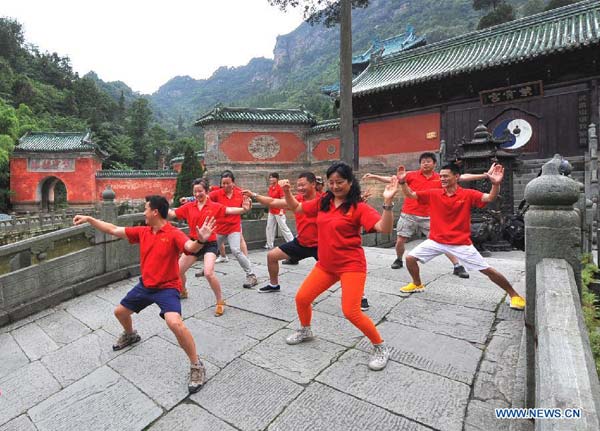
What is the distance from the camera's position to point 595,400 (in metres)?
0.97

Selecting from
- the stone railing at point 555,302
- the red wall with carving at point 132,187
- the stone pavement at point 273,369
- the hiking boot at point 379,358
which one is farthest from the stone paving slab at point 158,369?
the red wall with carving at point 132,187

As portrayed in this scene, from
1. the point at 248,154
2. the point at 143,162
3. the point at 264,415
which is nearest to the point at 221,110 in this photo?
the point at 248,154

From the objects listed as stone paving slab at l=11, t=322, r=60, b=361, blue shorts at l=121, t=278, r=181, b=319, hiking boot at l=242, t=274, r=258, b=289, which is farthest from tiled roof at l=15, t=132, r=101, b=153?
blue shorts at l=121, t=278, r=181, b=319

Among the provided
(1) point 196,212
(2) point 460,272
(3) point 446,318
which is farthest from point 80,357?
(2) point 460,272

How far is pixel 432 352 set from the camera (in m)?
2.77

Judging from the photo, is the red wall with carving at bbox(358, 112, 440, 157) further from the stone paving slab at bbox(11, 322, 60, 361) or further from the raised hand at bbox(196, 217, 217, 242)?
the stone paving slab at bbox(11, 322, 60, 361)

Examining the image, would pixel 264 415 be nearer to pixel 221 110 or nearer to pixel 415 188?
pixel 415 188

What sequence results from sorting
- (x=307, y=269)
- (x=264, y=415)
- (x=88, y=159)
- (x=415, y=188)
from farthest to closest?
(x=88, y=159), (x=307, y=269), (x=415, y=188), (x=264, y=415)

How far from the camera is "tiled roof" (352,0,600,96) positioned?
11.0 m

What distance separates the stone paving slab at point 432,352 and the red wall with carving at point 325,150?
17.4 m

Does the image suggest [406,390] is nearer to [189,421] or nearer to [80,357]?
[189,421]

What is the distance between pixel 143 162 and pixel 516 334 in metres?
50.8

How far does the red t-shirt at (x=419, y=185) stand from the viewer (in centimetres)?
489

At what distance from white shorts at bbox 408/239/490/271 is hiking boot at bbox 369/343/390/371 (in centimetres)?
153
